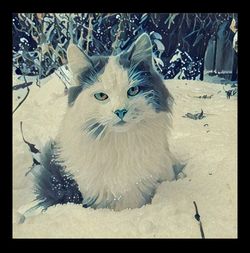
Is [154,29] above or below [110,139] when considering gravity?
above

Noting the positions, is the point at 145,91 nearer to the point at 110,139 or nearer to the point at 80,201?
the point at 110,139

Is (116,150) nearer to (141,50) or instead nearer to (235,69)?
(141,50)

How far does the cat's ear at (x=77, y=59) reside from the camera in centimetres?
210

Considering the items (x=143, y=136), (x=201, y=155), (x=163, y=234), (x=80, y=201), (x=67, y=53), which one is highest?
(x=67, y=53)

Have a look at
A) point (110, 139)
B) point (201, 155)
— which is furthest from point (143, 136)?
point (201, 155)

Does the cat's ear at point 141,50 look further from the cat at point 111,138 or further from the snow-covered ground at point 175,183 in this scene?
the snow-covered ground at point 175,183

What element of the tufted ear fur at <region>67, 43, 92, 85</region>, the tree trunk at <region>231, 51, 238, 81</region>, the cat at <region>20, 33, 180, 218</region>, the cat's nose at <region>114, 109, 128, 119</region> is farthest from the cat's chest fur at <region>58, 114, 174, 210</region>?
the tree trunk at <region>231, 51, 238, 81</region>

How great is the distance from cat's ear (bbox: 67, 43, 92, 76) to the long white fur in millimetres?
102

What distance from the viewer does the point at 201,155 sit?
7.18 ft

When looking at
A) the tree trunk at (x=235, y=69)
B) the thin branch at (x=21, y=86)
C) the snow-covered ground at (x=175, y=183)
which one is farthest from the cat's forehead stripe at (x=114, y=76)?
the tree trunk at (x=235, y=69)

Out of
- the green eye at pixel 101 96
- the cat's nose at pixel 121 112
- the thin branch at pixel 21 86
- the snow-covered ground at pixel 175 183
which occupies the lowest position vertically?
the snow-covered ground at pixel 175 183

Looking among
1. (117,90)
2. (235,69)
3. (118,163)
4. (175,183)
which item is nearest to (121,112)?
(117,90)

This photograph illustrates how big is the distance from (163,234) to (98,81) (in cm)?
77

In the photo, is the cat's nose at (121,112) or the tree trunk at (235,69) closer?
the cat's nose at (121,112)
